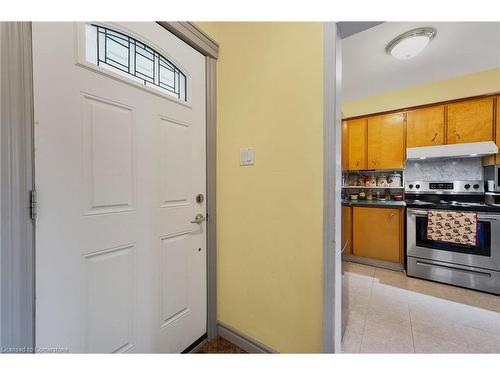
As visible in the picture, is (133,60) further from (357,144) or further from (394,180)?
(394,180)

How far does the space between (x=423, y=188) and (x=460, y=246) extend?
A: 2.98ft

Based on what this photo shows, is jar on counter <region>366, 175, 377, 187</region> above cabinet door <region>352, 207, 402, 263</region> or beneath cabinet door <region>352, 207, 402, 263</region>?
above

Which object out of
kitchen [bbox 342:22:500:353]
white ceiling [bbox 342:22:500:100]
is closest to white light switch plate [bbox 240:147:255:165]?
kitchen [bbox 342:22:500:353]

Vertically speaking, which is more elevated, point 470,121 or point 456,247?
point 470,121

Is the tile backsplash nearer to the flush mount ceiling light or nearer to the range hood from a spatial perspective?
the range hood

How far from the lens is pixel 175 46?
119 centimetres

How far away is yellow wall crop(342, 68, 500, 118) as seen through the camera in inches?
92.4

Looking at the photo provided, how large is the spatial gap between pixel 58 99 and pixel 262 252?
122 cm

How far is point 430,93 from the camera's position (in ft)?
8.73

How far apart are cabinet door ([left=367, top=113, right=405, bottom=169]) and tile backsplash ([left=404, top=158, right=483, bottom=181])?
27 cm

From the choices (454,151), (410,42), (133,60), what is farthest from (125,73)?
(454,151)

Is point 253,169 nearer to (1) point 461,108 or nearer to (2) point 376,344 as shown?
(2) point 376,344

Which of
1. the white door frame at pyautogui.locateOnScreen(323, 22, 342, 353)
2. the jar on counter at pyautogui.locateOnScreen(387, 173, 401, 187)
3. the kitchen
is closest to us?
the white door frame at pyautogui.locateOnScreen(323, 22, 342, 353)
